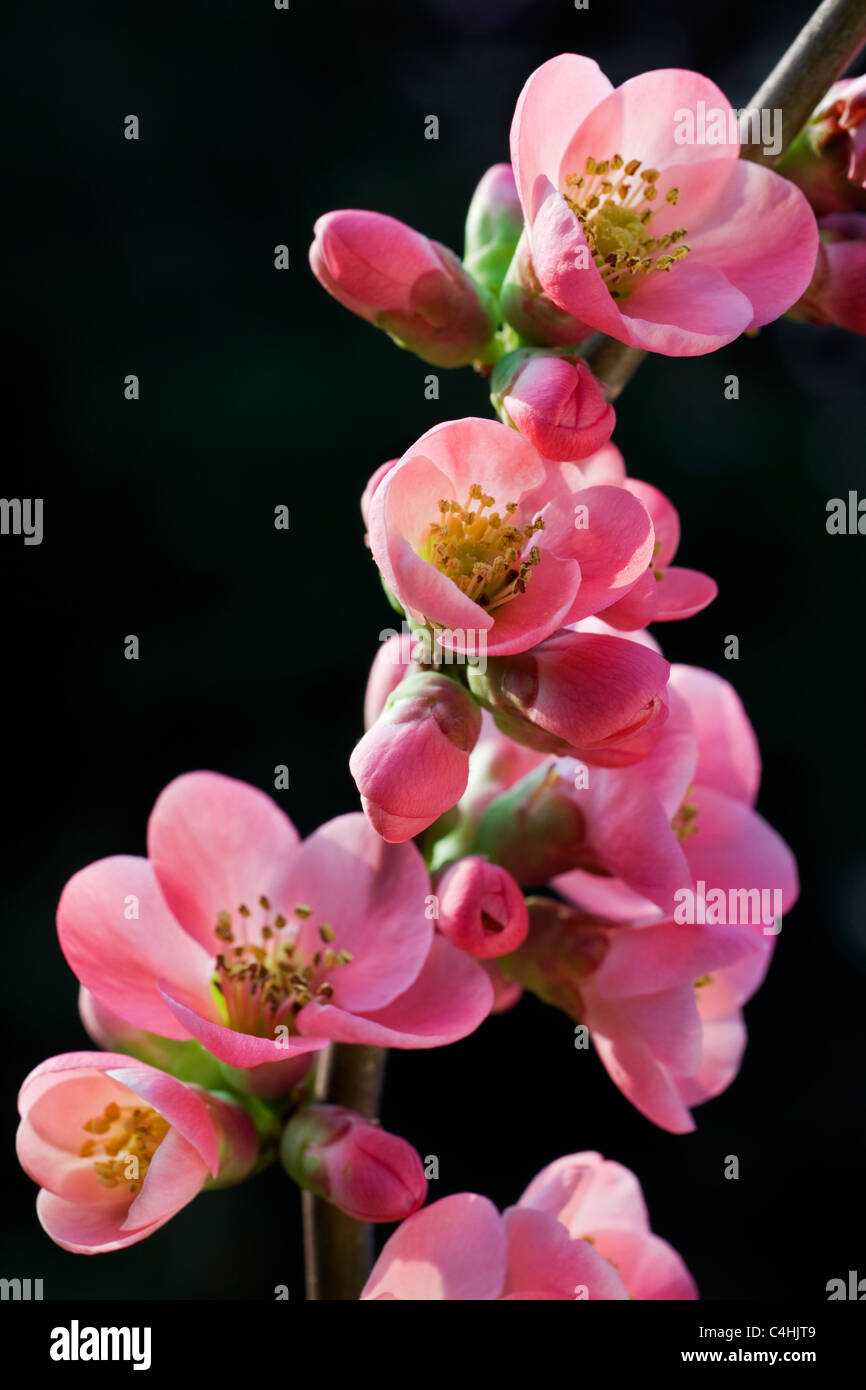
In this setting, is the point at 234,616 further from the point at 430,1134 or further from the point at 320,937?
the point at 320,937

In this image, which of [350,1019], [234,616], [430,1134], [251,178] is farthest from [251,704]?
[350,1019]

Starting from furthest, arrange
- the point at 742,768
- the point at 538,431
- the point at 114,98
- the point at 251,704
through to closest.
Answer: the point at 114,98 → the point at 251,704 → the point at 742,768 → the point at 538,431

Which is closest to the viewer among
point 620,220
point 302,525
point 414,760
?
point 414,760

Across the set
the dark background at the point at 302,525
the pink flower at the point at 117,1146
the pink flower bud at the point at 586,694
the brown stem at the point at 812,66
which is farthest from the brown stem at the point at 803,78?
the dark background at the point at 302,525

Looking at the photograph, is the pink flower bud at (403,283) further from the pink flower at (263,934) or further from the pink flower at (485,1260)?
the pink flower at (485,1260)

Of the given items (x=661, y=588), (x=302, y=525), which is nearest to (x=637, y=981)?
(x=661, y=588)

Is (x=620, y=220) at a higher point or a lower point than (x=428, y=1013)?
higher

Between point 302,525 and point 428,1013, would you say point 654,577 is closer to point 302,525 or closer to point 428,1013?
point 428,1013
